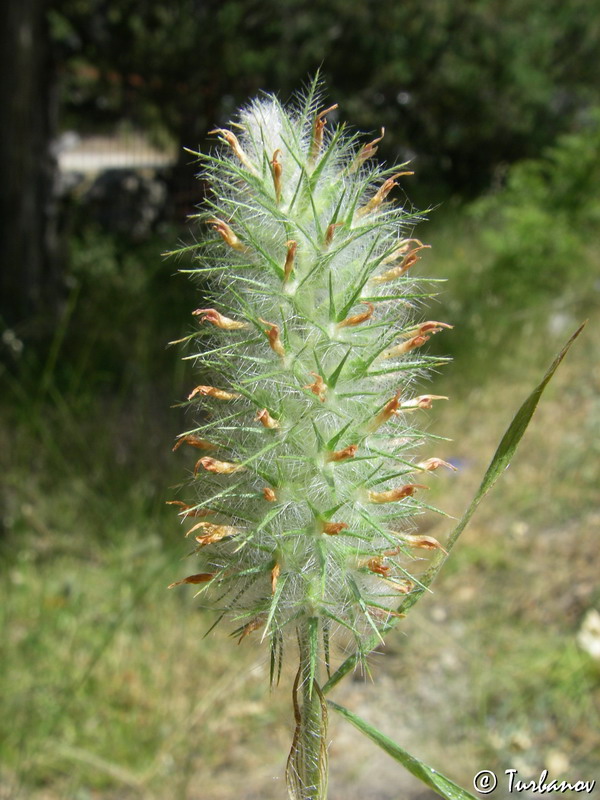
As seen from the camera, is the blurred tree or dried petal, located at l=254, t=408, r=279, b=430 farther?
the blurred tree

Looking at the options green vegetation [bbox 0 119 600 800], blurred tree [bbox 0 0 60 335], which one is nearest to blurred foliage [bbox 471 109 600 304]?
green vegetation [bbox 0 119 600 800]

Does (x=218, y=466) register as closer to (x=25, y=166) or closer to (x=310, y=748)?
(x=310, y=748)

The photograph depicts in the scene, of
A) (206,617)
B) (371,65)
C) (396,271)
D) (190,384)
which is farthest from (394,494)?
(371,65)

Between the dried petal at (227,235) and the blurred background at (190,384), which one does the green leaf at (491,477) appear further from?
the dried petal at (227,235)

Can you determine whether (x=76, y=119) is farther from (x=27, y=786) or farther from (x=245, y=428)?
(x=245, y=428)

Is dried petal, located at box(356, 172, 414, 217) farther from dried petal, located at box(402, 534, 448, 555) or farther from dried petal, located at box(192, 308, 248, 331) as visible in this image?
dried petal, located at box(402, 534, 448, 555)
